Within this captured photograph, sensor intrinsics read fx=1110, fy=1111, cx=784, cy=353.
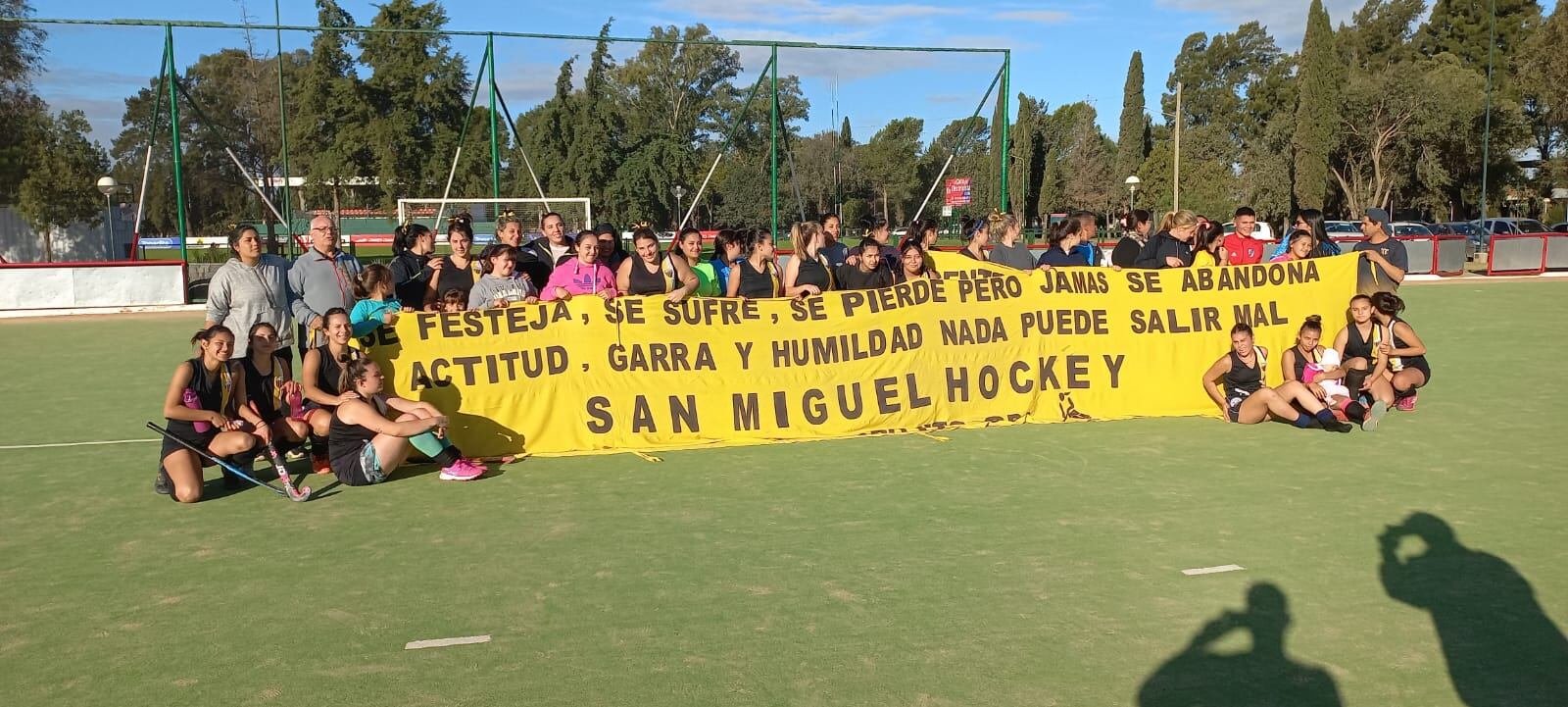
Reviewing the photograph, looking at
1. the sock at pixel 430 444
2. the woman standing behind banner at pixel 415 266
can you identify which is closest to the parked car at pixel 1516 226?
the woman standing behind banner at pixel 415 266

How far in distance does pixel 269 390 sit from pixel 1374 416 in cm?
739

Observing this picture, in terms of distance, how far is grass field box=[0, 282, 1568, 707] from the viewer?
3.87 meters

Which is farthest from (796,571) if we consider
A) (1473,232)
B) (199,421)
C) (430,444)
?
(1473,232)

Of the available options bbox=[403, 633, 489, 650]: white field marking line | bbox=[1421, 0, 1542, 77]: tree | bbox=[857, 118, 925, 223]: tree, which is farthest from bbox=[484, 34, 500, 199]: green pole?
bbox=[1421, 0, 1542, 77]: tree

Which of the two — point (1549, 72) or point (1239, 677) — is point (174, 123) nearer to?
point (1239, 677)

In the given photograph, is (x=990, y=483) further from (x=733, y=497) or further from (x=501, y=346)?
(x=501, y=346)

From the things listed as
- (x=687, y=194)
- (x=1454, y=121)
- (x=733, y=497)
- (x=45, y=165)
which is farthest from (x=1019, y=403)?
(x=1454, y=121)

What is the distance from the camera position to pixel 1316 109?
1869 inches

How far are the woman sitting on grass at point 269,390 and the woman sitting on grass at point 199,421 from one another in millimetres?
222

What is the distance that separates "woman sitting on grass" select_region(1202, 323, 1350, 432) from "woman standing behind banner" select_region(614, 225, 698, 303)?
4.06 metres

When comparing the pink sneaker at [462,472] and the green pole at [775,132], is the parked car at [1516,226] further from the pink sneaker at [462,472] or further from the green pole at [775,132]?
the pink sneaker at [462,472]

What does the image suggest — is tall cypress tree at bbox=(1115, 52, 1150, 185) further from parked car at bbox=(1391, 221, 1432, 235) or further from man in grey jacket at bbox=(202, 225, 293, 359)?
man in grey jacket at bbox=(202, 225, 293, 359)

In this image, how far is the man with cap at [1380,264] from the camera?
913 cm

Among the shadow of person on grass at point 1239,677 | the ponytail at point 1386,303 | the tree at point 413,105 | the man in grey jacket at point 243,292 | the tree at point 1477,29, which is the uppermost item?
the tree at point 1477,29
